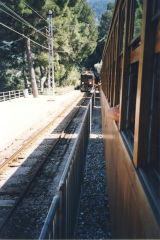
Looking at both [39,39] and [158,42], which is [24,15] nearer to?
[39,39]

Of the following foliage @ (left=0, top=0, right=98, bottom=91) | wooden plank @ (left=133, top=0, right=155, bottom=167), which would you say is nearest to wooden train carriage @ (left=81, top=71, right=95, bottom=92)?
foliage @ (left=0, top=0, right=98, bottom=91)

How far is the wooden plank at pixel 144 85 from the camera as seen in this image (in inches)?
64.7

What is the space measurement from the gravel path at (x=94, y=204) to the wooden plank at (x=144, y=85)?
9.27 feet

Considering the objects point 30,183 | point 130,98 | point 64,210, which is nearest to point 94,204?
point 30,183

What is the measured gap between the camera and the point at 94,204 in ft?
17.0

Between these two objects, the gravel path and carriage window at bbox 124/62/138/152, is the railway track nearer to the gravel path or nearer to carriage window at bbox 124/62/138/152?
the gravel path

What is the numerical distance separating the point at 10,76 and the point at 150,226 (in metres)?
42.6

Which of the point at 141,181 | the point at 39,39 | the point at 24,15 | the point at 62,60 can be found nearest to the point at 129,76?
the point at 141,181

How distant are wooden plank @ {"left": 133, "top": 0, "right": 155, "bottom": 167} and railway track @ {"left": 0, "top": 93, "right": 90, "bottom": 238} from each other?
3111 mm

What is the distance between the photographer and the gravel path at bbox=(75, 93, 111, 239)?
425cm

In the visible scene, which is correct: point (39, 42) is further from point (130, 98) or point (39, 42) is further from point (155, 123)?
point (155, 123)

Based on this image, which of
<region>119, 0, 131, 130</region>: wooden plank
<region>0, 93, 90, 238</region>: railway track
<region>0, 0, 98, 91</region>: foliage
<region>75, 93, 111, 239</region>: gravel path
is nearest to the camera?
<region>119, 0, 131, 130</region>: wooden plank

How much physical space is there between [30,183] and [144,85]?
503cm

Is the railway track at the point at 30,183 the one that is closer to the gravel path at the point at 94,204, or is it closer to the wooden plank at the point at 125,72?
the gravel path at the point at 94,204
